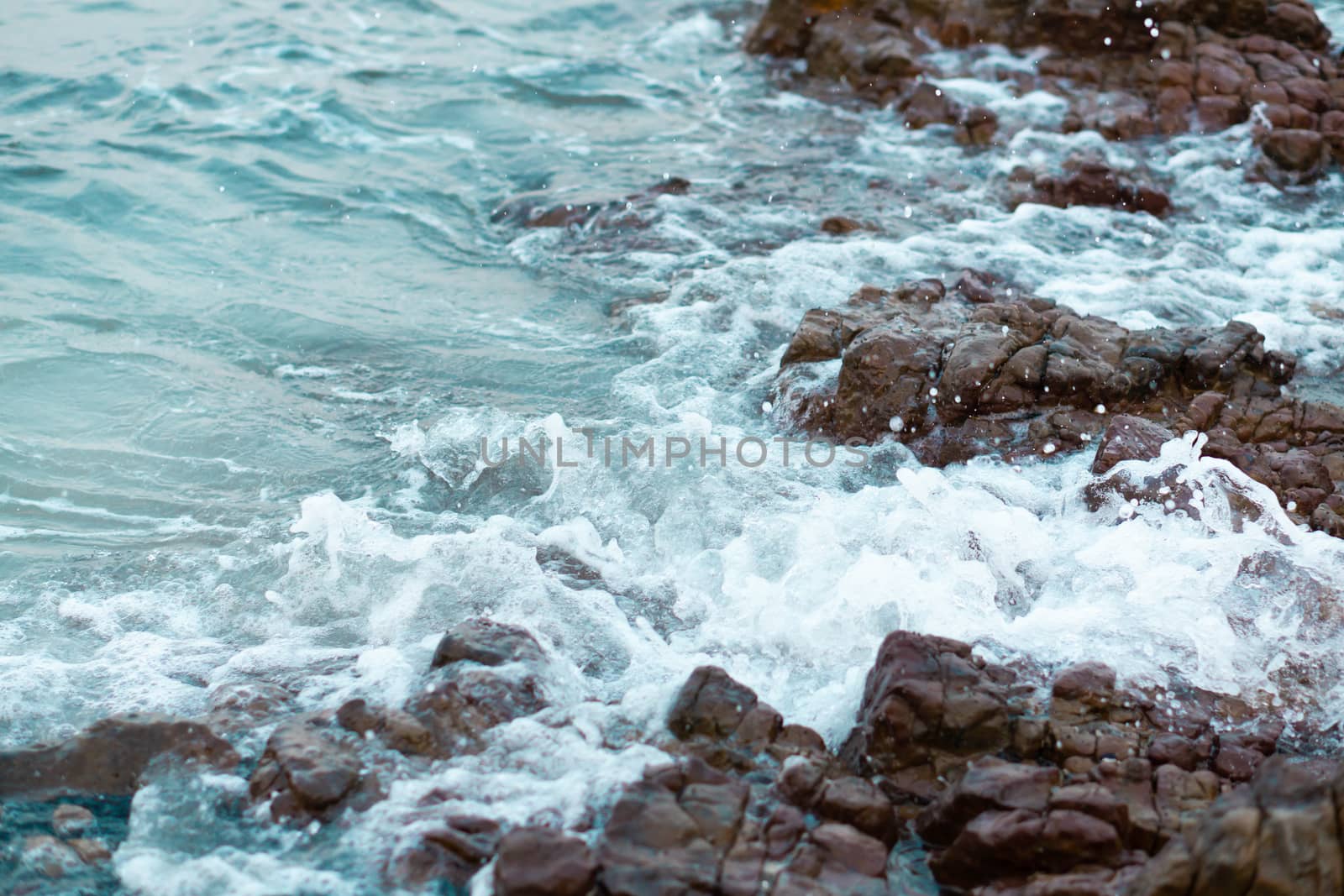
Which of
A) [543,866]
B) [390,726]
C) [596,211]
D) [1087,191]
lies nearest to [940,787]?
[543,866]

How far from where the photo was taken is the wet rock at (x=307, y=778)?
12.5 feet

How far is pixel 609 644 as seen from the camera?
15.8ft

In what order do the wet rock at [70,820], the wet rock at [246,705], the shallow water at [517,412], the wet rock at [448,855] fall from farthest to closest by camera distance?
the shallow water at [517,412]
the wet rock at [246,705]
the wet rock at [70,820]
the wet rock at [448,855]

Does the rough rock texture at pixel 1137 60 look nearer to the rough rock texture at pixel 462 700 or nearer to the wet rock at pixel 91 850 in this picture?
the rough rock texture at pixel 462 700

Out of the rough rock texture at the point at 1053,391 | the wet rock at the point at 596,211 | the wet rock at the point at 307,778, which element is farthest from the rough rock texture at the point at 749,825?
the wet rock at the point at 596,211

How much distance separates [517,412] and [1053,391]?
3.02 metres

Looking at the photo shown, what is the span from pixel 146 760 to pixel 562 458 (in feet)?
9.02

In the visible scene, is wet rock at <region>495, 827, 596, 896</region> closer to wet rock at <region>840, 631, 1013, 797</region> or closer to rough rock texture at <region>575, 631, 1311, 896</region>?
rough rock texture at <region>575, 631, 1311, 896</region>

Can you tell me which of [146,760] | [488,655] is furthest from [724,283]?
[146,760]

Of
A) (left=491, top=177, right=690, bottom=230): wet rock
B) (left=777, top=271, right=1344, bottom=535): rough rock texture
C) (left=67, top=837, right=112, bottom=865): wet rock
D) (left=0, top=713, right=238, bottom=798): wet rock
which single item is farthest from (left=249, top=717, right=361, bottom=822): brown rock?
(left=491, top=177, right=690, bottom=230): wet rock

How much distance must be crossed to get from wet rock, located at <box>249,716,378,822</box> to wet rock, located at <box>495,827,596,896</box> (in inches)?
27.2

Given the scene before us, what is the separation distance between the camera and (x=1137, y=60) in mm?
11469

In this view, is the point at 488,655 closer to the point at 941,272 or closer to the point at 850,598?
the point at 850,598

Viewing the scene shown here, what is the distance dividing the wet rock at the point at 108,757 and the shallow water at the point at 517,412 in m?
0.14
